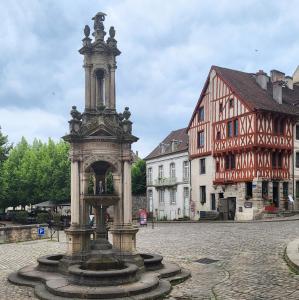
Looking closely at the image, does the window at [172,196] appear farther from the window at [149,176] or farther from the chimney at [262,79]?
the chimney at [262,79]

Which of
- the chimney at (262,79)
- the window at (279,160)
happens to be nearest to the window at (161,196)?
the window at (279,160)

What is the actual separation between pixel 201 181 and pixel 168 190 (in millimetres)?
5460

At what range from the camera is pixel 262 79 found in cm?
3731

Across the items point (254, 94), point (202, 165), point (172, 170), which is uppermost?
point (254, 94)

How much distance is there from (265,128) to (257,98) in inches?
105

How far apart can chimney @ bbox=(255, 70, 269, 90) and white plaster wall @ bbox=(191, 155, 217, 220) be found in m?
7.08

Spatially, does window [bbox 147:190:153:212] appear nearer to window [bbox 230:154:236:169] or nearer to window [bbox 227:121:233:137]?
window [bbox 230:154:236:169]

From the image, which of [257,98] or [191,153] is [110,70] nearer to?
[257,98]

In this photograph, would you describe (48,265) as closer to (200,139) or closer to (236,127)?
(236,127)

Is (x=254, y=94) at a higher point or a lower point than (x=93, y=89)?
higher

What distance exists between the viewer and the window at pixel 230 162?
34562 millimetres

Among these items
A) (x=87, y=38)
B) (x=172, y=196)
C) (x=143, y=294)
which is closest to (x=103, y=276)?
(x=143, y=294)

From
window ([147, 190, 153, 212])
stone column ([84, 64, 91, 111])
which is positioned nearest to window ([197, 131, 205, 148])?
window ([147, 190, 153, 212])

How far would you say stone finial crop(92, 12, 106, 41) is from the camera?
42.4 ft
